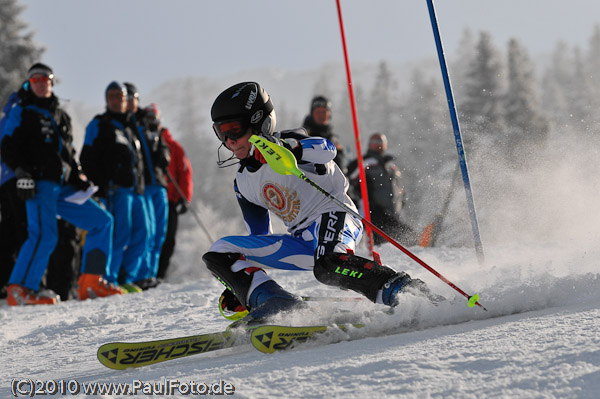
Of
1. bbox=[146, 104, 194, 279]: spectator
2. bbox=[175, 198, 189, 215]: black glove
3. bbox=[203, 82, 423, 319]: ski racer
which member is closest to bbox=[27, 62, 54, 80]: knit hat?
bbox=[146, 104, 194, 279]: spectator

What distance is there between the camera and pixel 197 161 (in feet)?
182

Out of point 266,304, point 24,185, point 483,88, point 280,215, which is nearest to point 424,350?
point 266,304

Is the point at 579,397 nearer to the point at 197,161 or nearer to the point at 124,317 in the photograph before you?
the point at 124,317

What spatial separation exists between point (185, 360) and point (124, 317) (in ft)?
6.28

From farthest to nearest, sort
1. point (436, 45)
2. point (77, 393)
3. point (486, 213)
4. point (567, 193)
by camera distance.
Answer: point (486, 213) → point (567, 193) → point (436, 45) → point (77, 393)

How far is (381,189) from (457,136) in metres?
5.33

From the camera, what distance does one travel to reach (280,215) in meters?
3.81

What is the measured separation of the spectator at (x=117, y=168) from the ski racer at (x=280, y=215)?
4.16 metres

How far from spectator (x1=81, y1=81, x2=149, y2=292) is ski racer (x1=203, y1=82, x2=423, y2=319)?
4164 mm

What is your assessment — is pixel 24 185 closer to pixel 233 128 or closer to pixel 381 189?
pixel 233 128

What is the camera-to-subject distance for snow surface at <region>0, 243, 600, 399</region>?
2062mm

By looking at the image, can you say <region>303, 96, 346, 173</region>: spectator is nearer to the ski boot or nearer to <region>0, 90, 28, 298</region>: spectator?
<region>0, 90, 28, 298</region>: spectator

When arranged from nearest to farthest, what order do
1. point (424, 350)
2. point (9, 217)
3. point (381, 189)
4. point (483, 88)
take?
point (424, 350) → point (9, 217) → point (381, 189) → point (483, 88)

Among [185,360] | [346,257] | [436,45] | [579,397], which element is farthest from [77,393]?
[436,45]
